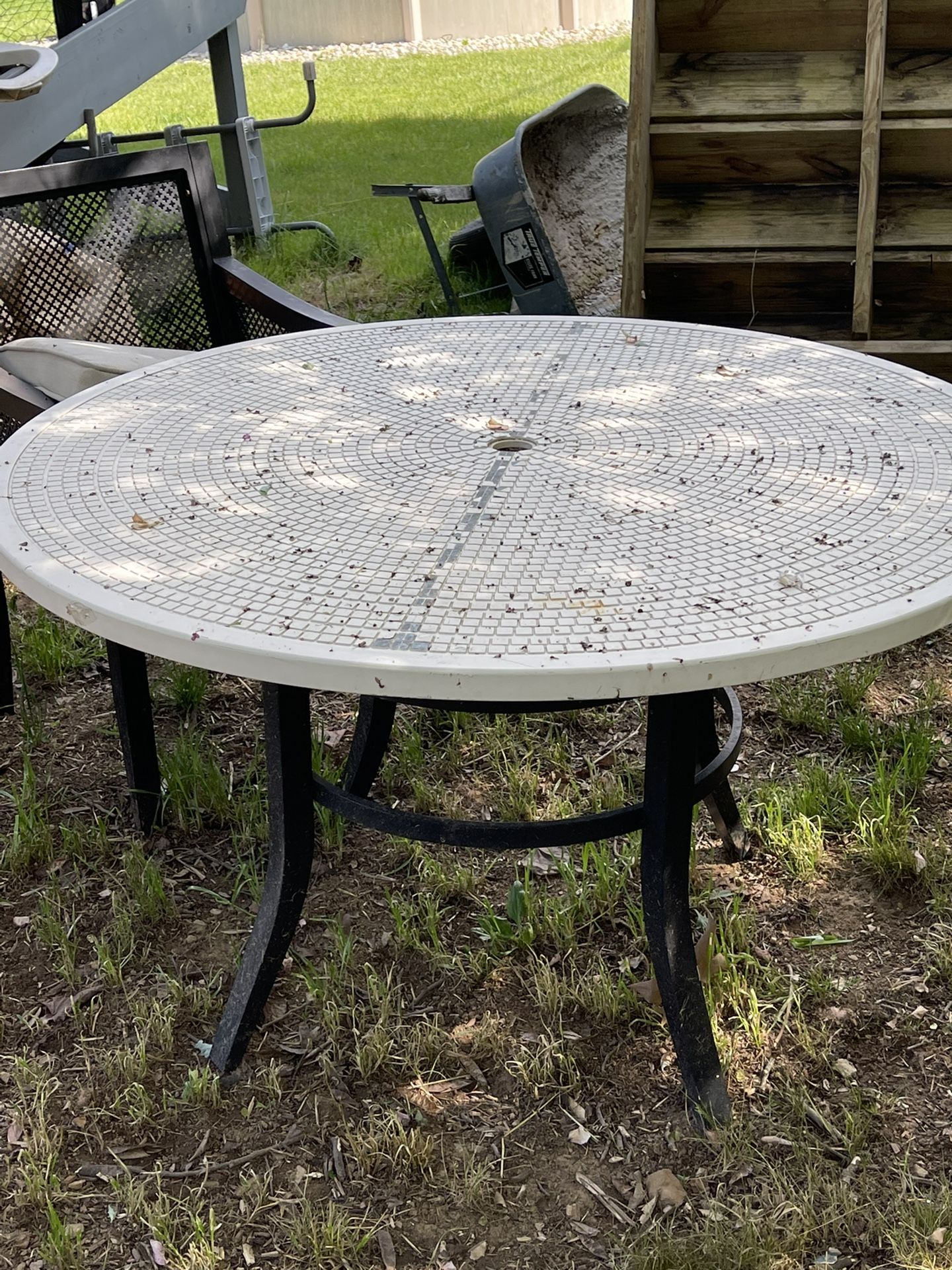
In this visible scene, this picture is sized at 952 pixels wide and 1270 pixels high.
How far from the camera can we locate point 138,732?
8.39 ft

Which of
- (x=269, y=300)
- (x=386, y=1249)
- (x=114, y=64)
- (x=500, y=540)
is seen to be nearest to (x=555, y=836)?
(x=500, y=540)

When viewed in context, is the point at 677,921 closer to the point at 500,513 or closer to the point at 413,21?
the point at 500,513

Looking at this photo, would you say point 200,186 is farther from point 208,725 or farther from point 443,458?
point 443,458

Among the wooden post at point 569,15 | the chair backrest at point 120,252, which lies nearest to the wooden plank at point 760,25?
the chair backrest at point 120,252

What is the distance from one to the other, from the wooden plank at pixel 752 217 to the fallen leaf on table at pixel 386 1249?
3.42 m

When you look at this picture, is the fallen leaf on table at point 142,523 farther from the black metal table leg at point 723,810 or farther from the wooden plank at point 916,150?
the wooden plank at point 916,150

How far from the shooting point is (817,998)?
2127 millimetres

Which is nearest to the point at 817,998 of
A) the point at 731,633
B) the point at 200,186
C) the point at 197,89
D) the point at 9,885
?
the point at 731,633

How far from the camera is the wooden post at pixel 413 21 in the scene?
65.6 feet

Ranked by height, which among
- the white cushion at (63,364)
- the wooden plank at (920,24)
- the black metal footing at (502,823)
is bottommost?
the black metal footing at (502,823)

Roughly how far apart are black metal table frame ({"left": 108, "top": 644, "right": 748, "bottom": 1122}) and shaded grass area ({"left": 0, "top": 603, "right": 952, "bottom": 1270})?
4.0 inches

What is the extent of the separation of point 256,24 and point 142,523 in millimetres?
20982

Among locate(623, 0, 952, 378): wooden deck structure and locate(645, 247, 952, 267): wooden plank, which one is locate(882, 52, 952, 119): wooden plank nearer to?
locate(623, 0, 952, 378): wooden deck structure

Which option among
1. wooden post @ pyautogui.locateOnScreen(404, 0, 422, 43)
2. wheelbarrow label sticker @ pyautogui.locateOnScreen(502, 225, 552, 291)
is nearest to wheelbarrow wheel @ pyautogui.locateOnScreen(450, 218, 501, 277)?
wheelbarrow label sticker @ pyautogui.locateOnScreen(502, 225, 552, 291)
